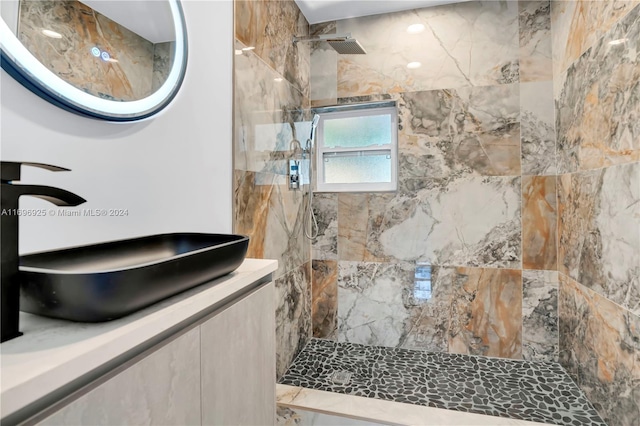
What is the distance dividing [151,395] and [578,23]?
8.40 ft

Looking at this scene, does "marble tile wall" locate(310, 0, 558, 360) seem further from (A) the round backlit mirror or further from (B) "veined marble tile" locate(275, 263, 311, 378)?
(A) the round backlit mirror

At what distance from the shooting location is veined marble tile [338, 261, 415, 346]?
2.45m

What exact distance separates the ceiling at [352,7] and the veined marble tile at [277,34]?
9 centimetres

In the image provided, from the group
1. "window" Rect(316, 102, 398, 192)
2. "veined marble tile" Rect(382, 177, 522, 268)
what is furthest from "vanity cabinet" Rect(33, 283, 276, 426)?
"window" Rect(316, 102, 398, 192)

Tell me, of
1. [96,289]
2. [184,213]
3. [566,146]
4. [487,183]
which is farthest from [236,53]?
[566,146]

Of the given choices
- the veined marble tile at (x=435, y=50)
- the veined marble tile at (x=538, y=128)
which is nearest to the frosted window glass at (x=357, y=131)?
the veined marble tile at (x=435, y=50)

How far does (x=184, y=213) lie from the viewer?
1.19 m

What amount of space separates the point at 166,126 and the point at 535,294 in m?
2.42

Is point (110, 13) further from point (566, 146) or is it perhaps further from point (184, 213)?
point (566, 146)

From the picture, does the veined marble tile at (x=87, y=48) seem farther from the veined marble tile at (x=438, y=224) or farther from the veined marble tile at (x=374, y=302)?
the veined marble tile at (x=374, y=302)

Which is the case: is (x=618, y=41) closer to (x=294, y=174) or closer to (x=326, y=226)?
(x=294, y=174)

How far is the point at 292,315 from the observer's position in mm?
2240

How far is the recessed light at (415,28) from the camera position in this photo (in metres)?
2.40

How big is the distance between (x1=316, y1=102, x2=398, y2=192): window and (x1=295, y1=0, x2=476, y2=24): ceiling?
68 cm
